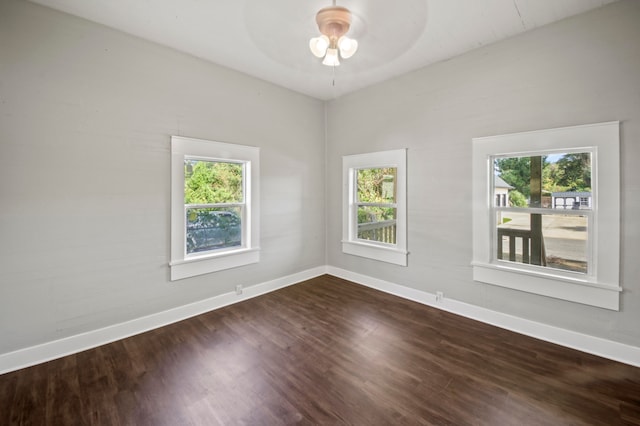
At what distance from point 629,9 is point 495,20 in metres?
0.97

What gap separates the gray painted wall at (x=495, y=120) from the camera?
2258 mm

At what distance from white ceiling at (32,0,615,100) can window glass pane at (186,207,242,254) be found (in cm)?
186

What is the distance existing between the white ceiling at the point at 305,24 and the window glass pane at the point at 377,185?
4.72ft

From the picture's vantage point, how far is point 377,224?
13.9ft

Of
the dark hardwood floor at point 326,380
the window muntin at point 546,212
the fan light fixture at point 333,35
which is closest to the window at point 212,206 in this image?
the dark hardwood floor at point 326,380

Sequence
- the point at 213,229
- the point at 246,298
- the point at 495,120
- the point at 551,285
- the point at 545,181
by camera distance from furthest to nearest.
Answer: the point at 246,298 < the point at 213,229 < the point at 495,120 < the point at 545,181 < the point at 551,285

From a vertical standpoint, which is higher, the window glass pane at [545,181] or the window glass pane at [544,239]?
the window glass pane at [545,181]

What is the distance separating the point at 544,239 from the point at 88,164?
4535 millimetres

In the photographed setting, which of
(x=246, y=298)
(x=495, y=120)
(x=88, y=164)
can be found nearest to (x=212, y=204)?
(x=88, y=164)

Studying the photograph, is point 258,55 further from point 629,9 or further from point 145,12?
point 629,9

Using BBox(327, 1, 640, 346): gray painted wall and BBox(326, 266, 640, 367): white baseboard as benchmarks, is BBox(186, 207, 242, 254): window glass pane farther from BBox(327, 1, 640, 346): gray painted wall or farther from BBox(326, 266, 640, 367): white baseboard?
BBox(326, 266, 640, 367): white baseboard

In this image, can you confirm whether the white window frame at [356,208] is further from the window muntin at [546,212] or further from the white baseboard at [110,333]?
the white baseboard at [110,333]

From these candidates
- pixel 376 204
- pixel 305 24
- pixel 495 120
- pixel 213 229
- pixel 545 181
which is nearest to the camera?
pixel 305 24

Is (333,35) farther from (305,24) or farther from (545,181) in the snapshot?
(545,181)
